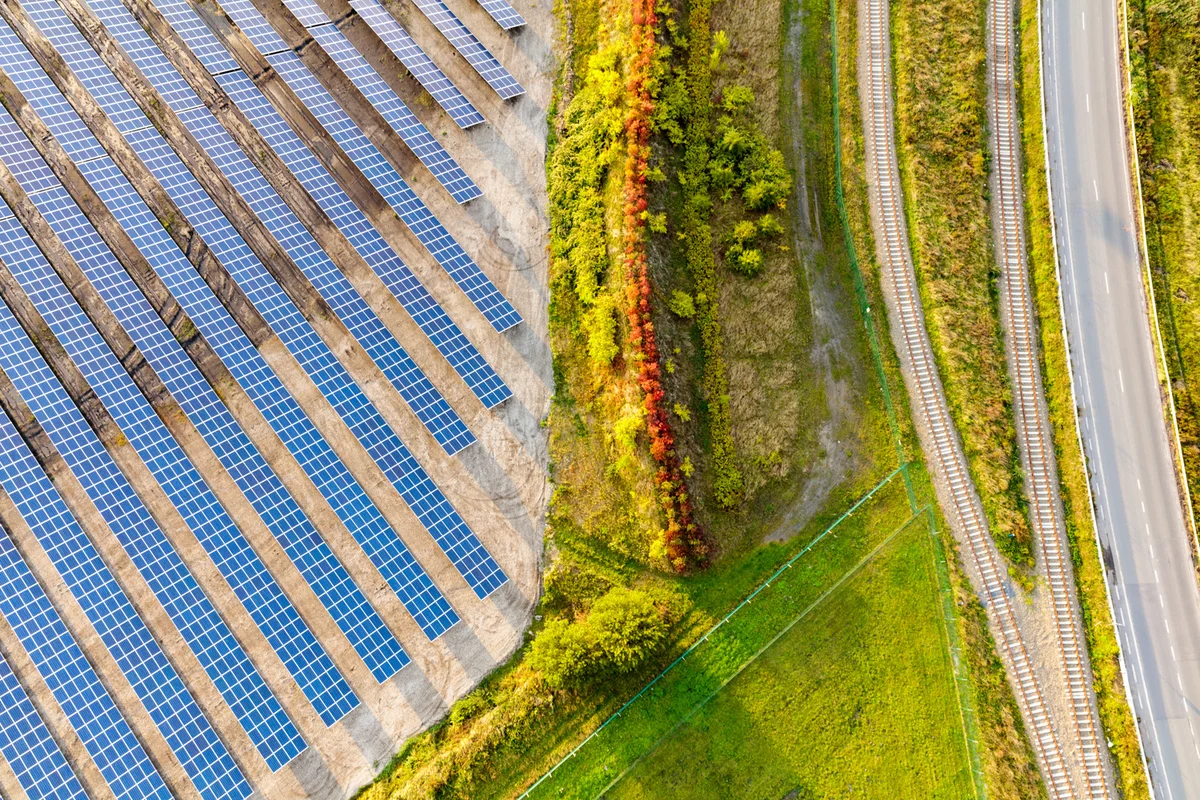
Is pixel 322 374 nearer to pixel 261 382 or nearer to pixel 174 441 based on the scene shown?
pixel 261 382

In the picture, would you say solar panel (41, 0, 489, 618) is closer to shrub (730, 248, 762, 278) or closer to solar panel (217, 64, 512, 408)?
solar panel (217, 64, 512, 408)

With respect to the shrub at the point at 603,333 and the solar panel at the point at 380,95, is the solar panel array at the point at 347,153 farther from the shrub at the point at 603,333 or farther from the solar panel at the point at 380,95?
the shrub at the point at 603,333

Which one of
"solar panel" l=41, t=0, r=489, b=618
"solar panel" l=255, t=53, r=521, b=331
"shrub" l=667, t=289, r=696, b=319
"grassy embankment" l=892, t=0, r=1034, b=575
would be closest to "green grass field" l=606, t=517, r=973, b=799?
"grassy embankment" l=892, t=0, r=1034, b=575

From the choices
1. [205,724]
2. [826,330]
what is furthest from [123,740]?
[826,330]

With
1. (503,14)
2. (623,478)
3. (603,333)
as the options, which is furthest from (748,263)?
(503,14)

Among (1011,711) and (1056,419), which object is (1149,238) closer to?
(1056,419)

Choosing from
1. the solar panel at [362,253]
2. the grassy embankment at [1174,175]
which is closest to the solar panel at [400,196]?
the solar panel at [362,253]
